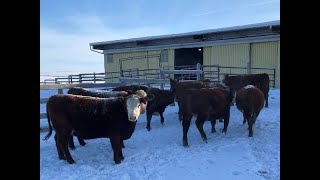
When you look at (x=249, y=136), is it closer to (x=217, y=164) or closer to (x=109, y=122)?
(x=217, y=164)

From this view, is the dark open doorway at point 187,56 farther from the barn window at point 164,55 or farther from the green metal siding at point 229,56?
the green metal siding at point 229,56

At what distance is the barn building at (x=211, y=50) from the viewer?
55.9ft

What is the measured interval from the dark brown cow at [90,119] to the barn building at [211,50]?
415 inches

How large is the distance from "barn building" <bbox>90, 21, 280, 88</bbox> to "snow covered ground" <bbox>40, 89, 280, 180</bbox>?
348 inches

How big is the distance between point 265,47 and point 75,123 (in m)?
13.9

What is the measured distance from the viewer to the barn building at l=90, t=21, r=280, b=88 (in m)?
17.0

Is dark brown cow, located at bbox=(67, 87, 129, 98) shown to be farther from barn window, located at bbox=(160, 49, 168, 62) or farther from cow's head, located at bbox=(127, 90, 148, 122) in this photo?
barn window, located at bbox=(160, 49, 168, 62)

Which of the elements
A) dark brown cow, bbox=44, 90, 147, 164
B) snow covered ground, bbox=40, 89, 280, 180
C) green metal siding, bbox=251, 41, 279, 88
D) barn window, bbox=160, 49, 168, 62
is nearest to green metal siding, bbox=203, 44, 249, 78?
green metal siding, bbox=251, 41, 279, 88

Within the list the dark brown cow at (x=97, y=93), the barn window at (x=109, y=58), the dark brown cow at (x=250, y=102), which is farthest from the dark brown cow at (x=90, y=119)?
the barn window at (x=109, y=58)

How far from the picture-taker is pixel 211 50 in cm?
1962

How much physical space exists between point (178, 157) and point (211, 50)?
47.5 feet

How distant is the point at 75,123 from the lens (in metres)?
5.86
